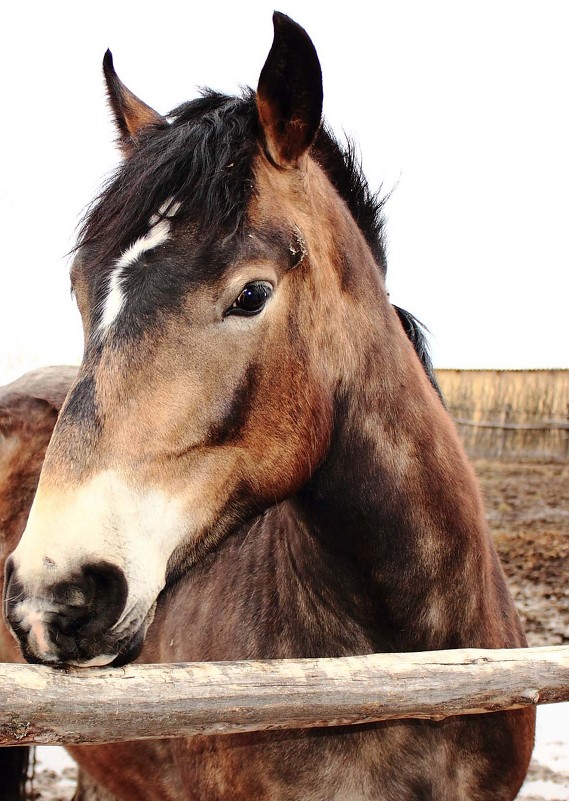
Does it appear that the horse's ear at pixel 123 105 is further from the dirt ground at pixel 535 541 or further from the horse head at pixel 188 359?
the dirt ground at pixel 535 541

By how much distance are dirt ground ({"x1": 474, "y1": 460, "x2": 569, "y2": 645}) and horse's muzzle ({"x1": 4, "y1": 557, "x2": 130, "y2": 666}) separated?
5184 millimetres

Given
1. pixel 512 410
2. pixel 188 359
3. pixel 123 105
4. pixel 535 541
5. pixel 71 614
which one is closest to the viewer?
pixel 71 614

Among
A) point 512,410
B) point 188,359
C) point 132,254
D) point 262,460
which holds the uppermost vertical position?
point 132,254

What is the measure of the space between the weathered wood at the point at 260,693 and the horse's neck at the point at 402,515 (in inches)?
14.8

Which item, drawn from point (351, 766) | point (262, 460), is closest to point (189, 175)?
point (262, 460)

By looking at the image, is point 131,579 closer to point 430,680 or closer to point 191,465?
point 191,465

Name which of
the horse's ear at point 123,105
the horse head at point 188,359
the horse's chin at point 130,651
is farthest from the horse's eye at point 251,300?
the horse's ear at point 123,105

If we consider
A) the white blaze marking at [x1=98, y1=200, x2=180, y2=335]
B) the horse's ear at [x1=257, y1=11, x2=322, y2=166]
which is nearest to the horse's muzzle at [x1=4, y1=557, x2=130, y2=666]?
the white blaze marking at [x1=98, y1=200, x2=180, y2=335]

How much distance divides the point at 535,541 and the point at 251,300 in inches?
323

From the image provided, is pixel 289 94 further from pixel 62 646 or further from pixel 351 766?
pixel 351 766

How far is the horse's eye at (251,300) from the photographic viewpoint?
1834 millimetres

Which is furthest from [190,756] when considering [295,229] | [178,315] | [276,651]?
[295,229]

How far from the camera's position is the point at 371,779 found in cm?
221

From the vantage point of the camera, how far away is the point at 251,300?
185 centimetres
